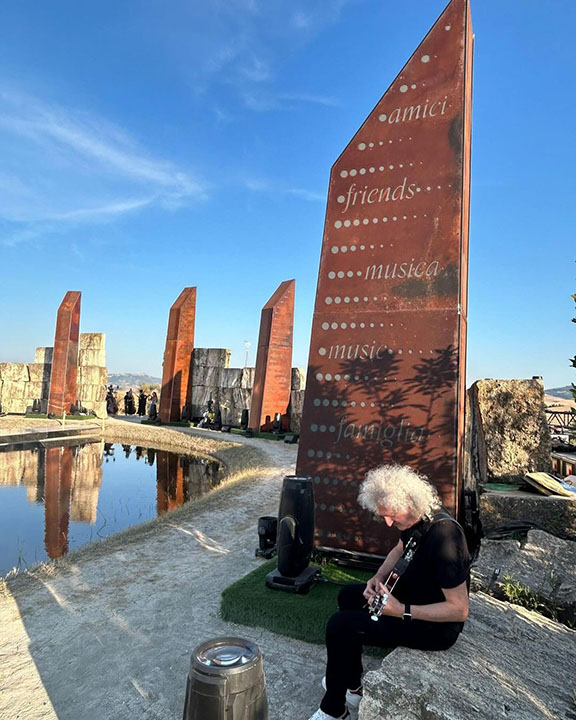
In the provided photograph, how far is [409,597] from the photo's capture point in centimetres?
268

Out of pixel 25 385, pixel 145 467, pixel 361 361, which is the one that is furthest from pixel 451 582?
pixel 25 385

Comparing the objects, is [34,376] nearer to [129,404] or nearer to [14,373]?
[14,373]

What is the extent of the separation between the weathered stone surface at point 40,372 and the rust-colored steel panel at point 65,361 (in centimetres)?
193

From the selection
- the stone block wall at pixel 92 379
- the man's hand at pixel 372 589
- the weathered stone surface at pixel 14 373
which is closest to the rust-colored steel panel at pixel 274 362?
the stone block wall at pixel 92 379

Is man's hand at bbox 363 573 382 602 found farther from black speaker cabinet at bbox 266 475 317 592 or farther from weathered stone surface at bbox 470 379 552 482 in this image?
weathered stone surface at bbox 470 379 552 482

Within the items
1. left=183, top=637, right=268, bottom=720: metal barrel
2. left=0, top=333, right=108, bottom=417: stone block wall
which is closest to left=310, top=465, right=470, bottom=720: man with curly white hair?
left=183, top=637, right=268, bottom=720: metal barrel

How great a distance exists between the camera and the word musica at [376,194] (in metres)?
4.93

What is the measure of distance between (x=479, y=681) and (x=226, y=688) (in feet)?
4.08

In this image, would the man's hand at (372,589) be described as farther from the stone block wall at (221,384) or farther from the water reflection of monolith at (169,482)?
the stone block wall at (221,384)

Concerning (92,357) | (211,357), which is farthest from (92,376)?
(211,357)

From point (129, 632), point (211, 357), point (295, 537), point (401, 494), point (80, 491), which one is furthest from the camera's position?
point (211, 357)

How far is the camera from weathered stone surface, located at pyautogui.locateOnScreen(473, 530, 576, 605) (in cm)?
376

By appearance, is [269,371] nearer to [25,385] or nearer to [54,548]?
[54,548]

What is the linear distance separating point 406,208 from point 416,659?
12.8ft
